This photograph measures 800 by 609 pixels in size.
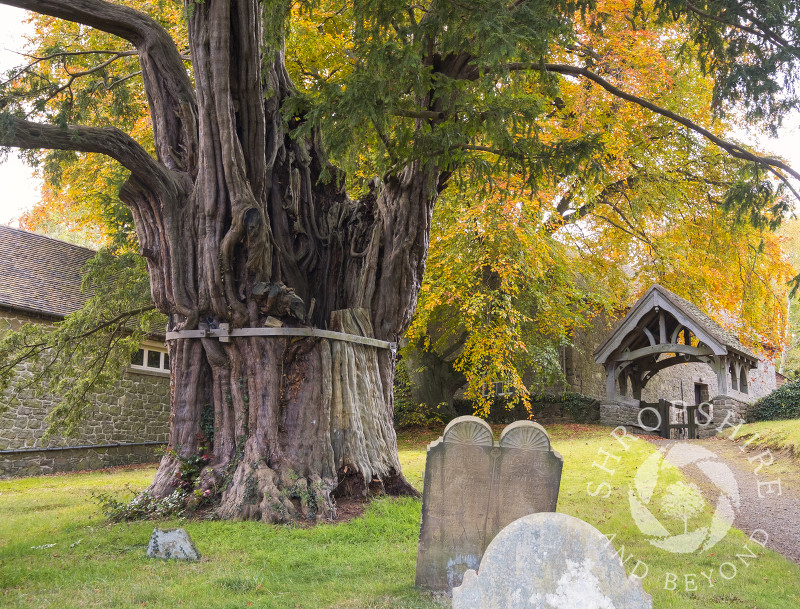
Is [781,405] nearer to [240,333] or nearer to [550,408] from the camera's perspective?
[550,408]

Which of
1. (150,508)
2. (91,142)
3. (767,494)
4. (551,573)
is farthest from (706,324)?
(551,573)

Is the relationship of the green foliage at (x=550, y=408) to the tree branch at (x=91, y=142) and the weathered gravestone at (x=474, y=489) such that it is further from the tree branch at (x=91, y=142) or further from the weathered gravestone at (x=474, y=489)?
the weathered gravestone at (x=474, y=489)

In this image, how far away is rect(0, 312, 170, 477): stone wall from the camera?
15.1 meters

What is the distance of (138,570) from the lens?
5.88 metres

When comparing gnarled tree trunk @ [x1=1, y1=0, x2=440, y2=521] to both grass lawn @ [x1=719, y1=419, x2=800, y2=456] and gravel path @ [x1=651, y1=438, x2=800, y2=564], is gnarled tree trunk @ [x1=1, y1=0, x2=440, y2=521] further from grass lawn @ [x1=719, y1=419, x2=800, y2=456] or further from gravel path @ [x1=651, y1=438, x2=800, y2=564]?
grass lawn @ [x1=719, y1=419, x2=800, y2=456]

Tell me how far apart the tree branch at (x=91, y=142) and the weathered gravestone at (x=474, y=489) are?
16.9 feet

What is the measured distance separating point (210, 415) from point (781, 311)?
17.3 metres

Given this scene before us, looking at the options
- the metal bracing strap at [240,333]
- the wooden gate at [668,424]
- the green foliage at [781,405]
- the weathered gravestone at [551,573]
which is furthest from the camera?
the green foliage at [781,405]

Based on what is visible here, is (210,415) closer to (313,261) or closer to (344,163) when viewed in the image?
(313,261)

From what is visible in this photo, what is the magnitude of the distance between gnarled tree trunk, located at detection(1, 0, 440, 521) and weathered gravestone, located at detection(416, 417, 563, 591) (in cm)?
285

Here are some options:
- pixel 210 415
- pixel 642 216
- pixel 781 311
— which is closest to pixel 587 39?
pixel 642 216

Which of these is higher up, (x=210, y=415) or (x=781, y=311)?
(x=781, y=311)

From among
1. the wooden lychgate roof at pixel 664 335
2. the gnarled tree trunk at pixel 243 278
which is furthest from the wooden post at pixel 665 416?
the gnarled tree trunk at pixel 243 278

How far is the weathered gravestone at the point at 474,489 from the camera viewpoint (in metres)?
5.45
